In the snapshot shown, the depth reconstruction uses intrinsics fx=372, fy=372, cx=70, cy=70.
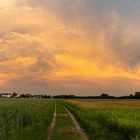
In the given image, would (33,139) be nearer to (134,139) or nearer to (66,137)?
(66,137)

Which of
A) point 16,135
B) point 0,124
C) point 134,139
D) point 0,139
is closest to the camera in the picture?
point 134,139

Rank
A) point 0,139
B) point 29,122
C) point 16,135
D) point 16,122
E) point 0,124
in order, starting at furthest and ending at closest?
point 29,122
point 16,122
point 0,124
point 16,135
point 0,139

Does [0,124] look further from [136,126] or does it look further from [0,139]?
[136,126]

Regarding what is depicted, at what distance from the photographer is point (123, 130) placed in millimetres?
23516

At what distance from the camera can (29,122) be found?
110 ft

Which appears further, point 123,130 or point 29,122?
point 29,122

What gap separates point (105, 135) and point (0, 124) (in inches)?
347

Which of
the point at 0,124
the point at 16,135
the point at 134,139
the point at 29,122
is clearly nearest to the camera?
the point at 134,139

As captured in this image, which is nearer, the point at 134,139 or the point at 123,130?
the point at 134,139

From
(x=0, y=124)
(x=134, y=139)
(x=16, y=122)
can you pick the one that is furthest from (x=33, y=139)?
(x=16, y=122)

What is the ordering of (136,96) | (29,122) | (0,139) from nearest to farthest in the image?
(0,139), (29,122), (136,96)

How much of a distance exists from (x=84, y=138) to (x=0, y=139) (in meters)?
5.20

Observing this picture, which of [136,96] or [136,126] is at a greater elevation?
[136,96]

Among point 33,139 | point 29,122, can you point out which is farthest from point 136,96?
point 33,139
